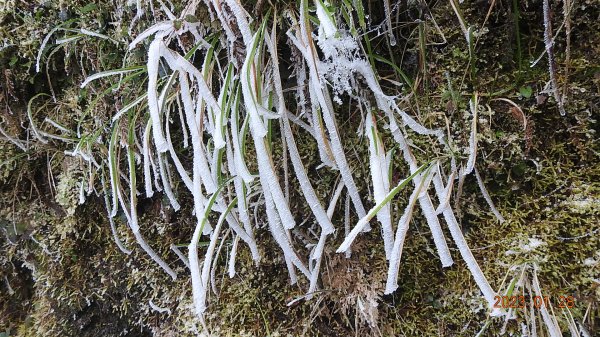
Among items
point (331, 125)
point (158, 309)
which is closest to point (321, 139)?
point (331, 125)

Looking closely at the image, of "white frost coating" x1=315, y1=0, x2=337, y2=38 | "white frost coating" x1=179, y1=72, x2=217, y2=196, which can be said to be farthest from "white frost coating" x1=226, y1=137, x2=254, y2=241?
"white frost coating" x1=315, y1=0, x2=337, y2=38

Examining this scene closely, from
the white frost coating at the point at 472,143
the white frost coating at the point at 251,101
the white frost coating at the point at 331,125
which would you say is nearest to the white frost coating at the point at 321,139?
the white frost coating at the point at 331,125

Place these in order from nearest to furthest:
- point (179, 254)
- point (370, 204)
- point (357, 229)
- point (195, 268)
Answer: point (357, 229), point (195, 268), point (370, 204), point (179, 254)

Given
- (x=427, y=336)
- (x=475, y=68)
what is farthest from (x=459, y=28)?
(x=427, y=336)

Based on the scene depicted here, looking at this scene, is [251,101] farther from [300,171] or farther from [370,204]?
[370,204]

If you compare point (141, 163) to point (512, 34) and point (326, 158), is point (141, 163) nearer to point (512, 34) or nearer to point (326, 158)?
point (326, 158)

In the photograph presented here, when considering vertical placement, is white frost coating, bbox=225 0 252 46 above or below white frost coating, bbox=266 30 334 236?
above

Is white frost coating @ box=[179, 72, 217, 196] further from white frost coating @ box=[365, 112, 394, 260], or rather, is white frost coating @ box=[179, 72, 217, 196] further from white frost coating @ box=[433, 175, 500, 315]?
white frost coating @ box=[433, 175, 500, 315]
